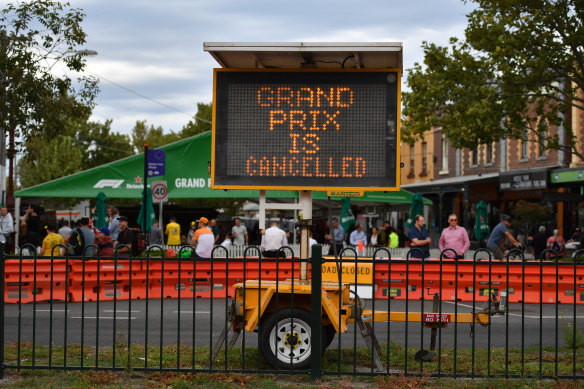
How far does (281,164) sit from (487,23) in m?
16.5

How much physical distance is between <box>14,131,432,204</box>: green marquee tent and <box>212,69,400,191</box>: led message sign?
15.8 m

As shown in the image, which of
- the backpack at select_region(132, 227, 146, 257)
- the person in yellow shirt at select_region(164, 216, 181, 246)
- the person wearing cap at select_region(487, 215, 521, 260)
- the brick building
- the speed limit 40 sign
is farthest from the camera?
the brick building

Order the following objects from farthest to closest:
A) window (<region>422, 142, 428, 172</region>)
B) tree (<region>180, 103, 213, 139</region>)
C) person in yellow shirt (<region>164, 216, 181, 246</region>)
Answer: tree (<region>180, 103, 213, 139</region>), window (<region>422, 142, 428, 172</region>), person in yellow shirt (<region>164, 216, 181, 246</region>)

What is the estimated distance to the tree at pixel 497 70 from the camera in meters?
21.5

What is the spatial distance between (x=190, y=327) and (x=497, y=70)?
13893 millimetres

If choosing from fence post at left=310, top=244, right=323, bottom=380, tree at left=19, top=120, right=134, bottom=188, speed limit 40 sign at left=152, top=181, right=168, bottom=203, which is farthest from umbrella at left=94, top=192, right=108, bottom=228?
tree at left=19, top=120, right=134, bottom=188

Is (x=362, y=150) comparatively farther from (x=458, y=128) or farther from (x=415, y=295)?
(x=458, y=128)

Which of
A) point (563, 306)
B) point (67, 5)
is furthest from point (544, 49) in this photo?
point (67, 5)

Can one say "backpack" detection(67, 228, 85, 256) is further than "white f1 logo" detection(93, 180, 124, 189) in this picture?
No

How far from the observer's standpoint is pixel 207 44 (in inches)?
295

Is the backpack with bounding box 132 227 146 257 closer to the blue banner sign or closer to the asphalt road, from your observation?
the asphalt road

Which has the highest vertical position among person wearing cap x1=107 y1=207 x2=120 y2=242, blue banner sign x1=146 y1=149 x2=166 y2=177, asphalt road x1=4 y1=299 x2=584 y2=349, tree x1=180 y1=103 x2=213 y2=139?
tree x1=180 y1=103 x2=213 y2=139

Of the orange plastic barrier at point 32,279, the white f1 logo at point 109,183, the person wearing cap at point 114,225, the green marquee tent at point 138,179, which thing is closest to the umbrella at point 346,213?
the green marquee tent at point 138,179

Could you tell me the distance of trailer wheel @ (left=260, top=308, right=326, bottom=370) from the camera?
25.5ft
